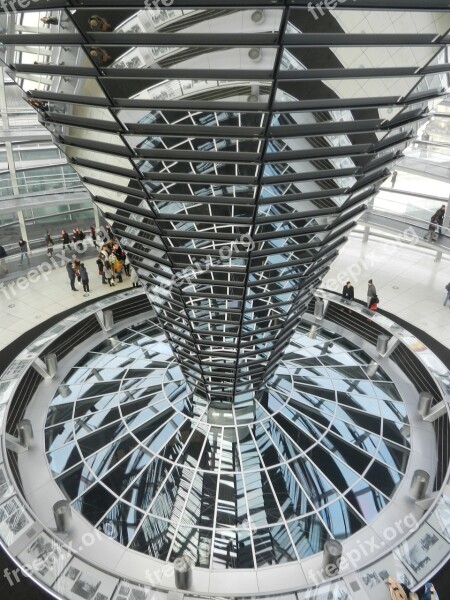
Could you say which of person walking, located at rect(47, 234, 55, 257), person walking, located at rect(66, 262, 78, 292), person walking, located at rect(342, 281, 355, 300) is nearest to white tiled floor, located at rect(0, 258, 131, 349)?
person walking, located at rect(66, 262, 78, 292)

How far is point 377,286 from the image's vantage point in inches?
874

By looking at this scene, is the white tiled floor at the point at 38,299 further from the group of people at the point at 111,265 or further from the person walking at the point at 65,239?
the person walking at the point at 65,239

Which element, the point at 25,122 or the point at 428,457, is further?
the point at 25,122

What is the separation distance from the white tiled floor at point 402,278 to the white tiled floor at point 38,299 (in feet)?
34.6

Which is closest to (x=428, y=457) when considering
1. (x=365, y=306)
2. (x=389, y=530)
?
(x=389, y=530)

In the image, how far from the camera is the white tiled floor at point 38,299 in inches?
734

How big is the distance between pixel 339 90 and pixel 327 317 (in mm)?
12800

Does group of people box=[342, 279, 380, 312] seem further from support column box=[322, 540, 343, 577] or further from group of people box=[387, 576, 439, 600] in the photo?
group of people box=[387, 576, 439, 600]

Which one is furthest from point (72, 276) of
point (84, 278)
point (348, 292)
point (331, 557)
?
point (331, 557)

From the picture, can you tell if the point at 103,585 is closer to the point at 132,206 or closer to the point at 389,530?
the point at 389,530

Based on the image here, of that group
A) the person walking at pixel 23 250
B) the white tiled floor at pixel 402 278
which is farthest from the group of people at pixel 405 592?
the person walking at pixel 23 250

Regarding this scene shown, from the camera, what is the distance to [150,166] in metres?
8.26

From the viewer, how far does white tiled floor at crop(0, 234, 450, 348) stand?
19125mm

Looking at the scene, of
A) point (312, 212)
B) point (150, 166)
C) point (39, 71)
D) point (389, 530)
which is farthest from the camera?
point (389, 530)
